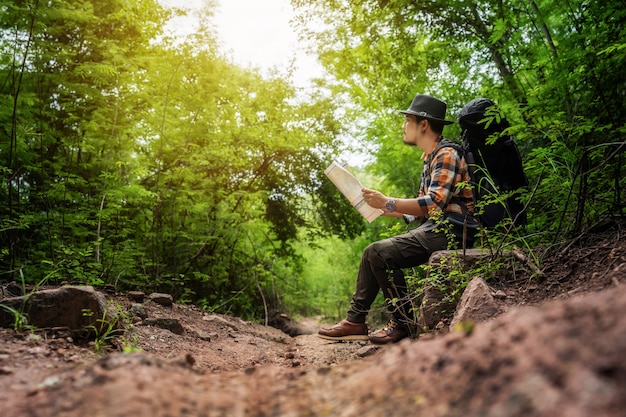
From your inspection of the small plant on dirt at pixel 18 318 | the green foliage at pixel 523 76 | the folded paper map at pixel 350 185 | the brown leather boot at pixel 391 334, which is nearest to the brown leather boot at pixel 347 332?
the brown leather boot at pixel 391 334

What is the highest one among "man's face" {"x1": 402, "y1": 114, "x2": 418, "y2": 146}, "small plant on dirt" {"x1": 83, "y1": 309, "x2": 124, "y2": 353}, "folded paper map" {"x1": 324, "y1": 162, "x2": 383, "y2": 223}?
"man's face" {"x1": 402, "y1": 114, "x2": 418, "y2": 146}

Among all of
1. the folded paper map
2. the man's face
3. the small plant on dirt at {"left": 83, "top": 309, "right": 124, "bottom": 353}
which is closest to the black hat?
the man's face

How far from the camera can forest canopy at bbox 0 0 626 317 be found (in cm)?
341

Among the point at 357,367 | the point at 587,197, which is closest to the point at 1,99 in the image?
the point at 357,367

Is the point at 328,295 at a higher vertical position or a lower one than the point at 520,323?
lower

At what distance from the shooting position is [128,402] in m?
1.08

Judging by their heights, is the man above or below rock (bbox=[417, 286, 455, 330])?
Answer: above

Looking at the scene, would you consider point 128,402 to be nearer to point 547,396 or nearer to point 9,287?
point 547,396

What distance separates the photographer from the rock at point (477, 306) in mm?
2551

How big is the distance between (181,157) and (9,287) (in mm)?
3794

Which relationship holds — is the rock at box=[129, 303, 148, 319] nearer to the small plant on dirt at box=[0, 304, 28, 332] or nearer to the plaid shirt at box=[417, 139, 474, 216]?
the small plant on dirt at box=[0, 304, 28, 332]

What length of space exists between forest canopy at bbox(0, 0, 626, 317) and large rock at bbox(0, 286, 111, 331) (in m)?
1.48

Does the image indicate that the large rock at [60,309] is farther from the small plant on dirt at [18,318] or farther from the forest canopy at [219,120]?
the forest canopy at [219,120]

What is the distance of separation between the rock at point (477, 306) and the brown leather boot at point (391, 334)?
1.02m
